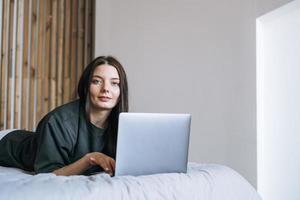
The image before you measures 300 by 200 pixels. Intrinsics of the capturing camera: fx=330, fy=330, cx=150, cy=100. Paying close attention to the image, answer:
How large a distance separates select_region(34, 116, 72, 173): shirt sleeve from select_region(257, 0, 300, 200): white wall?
166 centimetres

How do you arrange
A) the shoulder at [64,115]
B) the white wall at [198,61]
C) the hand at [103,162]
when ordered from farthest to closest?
the white wall at [198,61]
the shoulder at [64,115]
the hand at [103,162]

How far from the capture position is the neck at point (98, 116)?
149 centimetres

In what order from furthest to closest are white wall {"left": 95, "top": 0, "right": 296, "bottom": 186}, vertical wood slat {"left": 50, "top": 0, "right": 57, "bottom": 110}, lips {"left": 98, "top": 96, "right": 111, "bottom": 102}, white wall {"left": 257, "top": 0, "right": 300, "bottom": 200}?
vertical wood slat {"left": 50, "top": 0, "right": 57, "bottom": 110}
white wall {"left": 95, "top": 0, "right": 296, "bottom": 186}
white wall {"left": 257, "top": 0, "right": 300, "bottom": 200}
lips {"left": 98, "top": 96, "right": 111, "bottom": 102}

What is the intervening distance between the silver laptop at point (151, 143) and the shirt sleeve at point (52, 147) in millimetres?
323

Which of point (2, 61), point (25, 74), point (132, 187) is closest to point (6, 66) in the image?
point (2, 61)

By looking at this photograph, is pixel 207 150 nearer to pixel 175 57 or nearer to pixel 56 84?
pixel 175 57

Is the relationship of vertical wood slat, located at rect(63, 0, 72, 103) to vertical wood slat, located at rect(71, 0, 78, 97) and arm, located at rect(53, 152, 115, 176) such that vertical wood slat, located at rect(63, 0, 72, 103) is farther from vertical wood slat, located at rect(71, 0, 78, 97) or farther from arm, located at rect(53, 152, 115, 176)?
arm, located at rect(53, 152, 115, 176)

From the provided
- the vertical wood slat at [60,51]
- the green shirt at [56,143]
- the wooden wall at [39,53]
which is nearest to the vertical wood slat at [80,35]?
the wooden wall at [39,53]

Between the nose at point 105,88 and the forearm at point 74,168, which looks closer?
the forearm at point 74,168

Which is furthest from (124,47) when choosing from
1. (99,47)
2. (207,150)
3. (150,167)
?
(150,167)

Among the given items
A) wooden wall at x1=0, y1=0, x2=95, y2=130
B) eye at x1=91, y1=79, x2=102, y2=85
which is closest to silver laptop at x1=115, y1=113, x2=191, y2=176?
eye at x1=91, y1=79, x2=102, y2=85

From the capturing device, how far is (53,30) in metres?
2.97

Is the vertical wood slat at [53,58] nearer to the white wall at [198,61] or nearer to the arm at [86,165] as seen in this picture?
the white wall at [198,61]

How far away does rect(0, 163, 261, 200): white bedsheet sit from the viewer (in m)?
0.84
